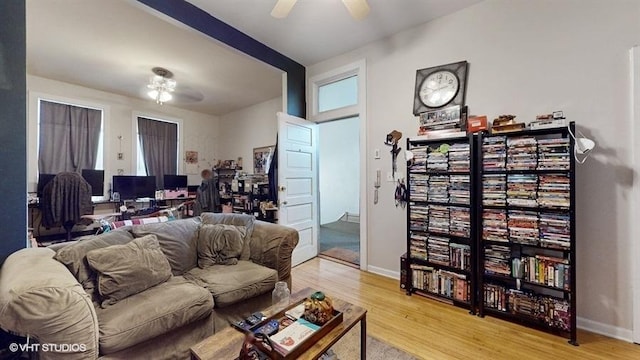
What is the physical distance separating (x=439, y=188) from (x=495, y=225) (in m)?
0.51

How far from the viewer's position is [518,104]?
2201 millimetres

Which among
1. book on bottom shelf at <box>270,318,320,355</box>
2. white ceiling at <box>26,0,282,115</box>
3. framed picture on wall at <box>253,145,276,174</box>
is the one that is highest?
white ceiling at <box>26,0,282,115</box>

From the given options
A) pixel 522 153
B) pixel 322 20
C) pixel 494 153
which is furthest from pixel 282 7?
pixel 522 153

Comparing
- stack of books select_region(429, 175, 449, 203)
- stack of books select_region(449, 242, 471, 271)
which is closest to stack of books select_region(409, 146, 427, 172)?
stack of books select_region(429, 175, 449, 203)

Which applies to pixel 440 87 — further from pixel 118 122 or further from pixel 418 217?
pixel 118 122

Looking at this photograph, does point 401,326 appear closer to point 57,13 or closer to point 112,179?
point 57,13

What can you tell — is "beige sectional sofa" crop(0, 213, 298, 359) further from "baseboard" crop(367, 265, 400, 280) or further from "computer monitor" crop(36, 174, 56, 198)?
"computer monitor" crop(36, 174, 56, 198)

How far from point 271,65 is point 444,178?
243 cm

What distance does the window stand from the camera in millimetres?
3367

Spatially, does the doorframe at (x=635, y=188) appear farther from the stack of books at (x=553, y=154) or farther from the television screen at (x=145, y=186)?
the television screen at (x=145, y=186)

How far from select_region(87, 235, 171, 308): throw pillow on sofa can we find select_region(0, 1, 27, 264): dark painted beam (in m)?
0.47

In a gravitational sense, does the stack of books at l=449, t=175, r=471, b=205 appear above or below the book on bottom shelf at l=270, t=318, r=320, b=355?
above

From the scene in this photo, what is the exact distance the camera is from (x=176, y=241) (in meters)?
2.03

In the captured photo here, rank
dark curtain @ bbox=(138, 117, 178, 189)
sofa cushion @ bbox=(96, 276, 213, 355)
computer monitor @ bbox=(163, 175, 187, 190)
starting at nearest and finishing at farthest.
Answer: sofa cushion @ bbox=(96, 276, 213, 355), dark curtain @ bbox=(138, 117, 178, 189), computer monitor @ bbox=(163, 175, 187, 190)
